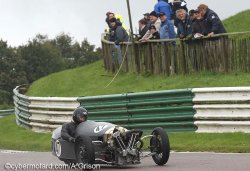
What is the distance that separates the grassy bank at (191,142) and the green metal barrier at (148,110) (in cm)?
39

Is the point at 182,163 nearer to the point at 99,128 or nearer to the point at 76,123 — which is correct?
the point at 99,128

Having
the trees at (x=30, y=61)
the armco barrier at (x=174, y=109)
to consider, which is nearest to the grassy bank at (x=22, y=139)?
the armco barrier at (x=174, y=109)

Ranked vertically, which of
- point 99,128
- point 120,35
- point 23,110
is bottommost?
point 23,110

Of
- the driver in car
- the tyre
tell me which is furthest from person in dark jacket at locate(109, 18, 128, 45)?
the tyre

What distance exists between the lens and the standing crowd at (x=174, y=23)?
18.4 metres

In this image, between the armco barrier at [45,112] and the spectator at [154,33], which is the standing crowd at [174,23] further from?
the armco barrier at [45,112]

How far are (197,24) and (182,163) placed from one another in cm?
776

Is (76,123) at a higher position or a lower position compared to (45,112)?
higher

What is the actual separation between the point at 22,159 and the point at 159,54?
323 inches

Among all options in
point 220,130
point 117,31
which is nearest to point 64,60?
point 117,31

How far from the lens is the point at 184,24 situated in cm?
1934

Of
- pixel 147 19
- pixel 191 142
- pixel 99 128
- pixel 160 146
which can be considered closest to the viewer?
pixel 160 146

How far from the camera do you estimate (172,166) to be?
11.2m

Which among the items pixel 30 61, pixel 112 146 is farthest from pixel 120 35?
pixel 30 61
